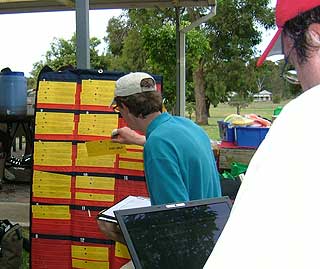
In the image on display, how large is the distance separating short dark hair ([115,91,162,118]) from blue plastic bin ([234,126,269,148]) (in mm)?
3111

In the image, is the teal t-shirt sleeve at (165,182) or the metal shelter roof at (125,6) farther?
the metal shelter roof at (125,6)

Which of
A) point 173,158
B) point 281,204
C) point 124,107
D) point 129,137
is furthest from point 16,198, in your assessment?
point 281,204

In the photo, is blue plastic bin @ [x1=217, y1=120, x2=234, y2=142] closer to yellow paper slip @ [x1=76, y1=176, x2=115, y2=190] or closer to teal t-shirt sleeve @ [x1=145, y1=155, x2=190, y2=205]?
yellow paper slip @ [x1=76, y1=176, x2=115, y2=190]

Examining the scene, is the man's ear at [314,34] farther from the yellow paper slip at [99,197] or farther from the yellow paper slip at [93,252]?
the yellow paper slip at [93,252]

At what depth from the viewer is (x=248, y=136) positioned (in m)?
5.69

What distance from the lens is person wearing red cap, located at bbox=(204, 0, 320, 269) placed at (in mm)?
661

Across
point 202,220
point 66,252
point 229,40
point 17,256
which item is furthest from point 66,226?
point 229,40

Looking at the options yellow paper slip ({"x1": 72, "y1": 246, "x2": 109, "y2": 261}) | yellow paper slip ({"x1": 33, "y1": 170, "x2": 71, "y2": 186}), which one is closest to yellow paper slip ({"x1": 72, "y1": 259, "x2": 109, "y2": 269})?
yellow paper slip ({"x1": 72, "y1": 246, "x2": 109, "y2": 261})

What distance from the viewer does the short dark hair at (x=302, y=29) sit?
88 cm

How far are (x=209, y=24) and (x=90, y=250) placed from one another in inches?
960

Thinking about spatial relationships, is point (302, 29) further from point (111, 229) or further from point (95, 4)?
point (95, 4)

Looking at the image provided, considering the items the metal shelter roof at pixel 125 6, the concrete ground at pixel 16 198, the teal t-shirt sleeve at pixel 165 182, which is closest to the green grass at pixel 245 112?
the metal shelter roof at pixel 125 6

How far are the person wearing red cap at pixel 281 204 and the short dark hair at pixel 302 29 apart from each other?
18 cm

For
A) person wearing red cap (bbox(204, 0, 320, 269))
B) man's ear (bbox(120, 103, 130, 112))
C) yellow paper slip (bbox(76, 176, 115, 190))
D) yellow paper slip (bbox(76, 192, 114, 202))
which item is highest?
man's ear (bbox(120, 103, 130, 112))
